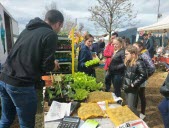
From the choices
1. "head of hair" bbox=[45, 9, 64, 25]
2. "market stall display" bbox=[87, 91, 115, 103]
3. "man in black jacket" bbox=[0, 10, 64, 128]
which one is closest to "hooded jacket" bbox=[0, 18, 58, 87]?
"man in black jacket" bbox=[0, 10, 64, 128]

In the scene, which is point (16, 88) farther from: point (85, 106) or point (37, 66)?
point (85, 106)

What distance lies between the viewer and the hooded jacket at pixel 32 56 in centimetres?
247

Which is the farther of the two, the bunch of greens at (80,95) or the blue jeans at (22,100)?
the bunch of greens at (80,95)

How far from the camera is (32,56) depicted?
2.47 meters

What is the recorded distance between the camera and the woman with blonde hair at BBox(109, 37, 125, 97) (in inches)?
195

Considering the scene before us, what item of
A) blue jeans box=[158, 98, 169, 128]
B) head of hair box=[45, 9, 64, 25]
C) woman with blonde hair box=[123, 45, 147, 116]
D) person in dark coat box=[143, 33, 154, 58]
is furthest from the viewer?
person in dark coat box=[143, 33, 154, 58]

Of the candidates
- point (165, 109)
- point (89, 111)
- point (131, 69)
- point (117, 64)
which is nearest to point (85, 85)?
point (89, 111)

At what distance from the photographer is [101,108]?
263 cm

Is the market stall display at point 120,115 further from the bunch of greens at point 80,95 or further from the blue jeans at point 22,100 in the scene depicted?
the blue jeans at point 22,100

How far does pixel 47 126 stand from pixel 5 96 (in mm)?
748

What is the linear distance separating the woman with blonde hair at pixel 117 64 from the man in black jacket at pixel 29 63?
7.97 feet

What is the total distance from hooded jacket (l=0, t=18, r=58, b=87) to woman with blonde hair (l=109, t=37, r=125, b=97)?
8.47 feet

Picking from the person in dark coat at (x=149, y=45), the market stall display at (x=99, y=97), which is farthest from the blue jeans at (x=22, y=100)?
the person in dark coat at (x=149, y=45)

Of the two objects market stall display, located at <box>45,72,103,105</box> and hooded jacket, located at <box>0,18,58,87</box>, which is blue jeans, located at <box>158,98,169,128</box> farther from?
hooded jacket, located at <box>0,18,58,87</box>
